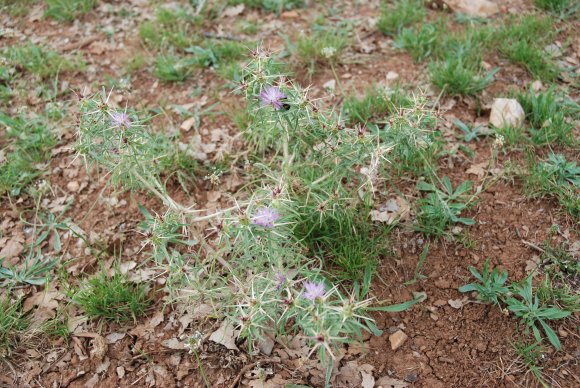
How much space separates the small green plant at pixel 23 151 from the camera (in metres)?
3.70

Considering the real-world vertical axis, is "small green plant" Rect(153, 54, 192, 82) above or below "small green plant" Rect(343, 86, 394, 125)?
above

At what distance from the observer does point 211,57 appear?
4441mm

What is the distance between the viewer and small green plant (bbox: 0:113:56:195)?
12.1ft

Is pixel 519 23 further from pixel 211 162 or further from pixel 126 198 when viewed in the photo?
pixel 126 198

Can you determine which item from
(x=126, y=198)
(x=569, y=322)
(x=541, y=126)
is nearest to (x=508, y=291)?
(x=569, y=322)

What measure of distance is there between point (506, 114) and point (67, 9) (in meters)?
4.17

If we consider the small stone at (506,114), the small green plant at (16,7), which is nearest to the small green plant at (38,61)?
the small green plant at (16,7)

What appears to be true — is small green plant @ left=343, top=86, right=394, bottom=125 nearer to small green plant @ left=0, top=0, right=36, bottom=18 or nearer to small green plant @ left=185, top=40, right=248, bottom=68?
small green plant @ left=185, top=40, right=248, bottom=68

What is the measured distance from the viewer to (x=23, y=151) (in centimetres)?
387

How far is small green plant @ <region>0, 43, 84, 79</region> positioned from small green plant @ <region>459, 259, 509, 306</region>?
3.68 m

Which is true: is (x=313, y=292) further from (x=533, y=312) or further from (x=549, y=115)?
(x=549, y=115)

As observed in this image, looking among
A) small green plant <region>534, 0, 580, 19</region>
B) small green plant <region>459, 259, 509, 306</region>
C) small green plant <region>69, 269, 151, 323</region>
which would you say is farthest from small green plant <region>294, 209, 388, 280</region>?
small green plant <region>534, 0, 580, 19</region>

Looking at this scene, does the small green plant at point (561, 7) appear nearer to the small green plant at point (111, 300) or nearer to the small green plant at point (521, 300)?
the small green plant at point (521, 300)

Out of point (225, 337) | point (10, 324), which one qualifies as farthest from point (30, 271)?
point (225, 337)
